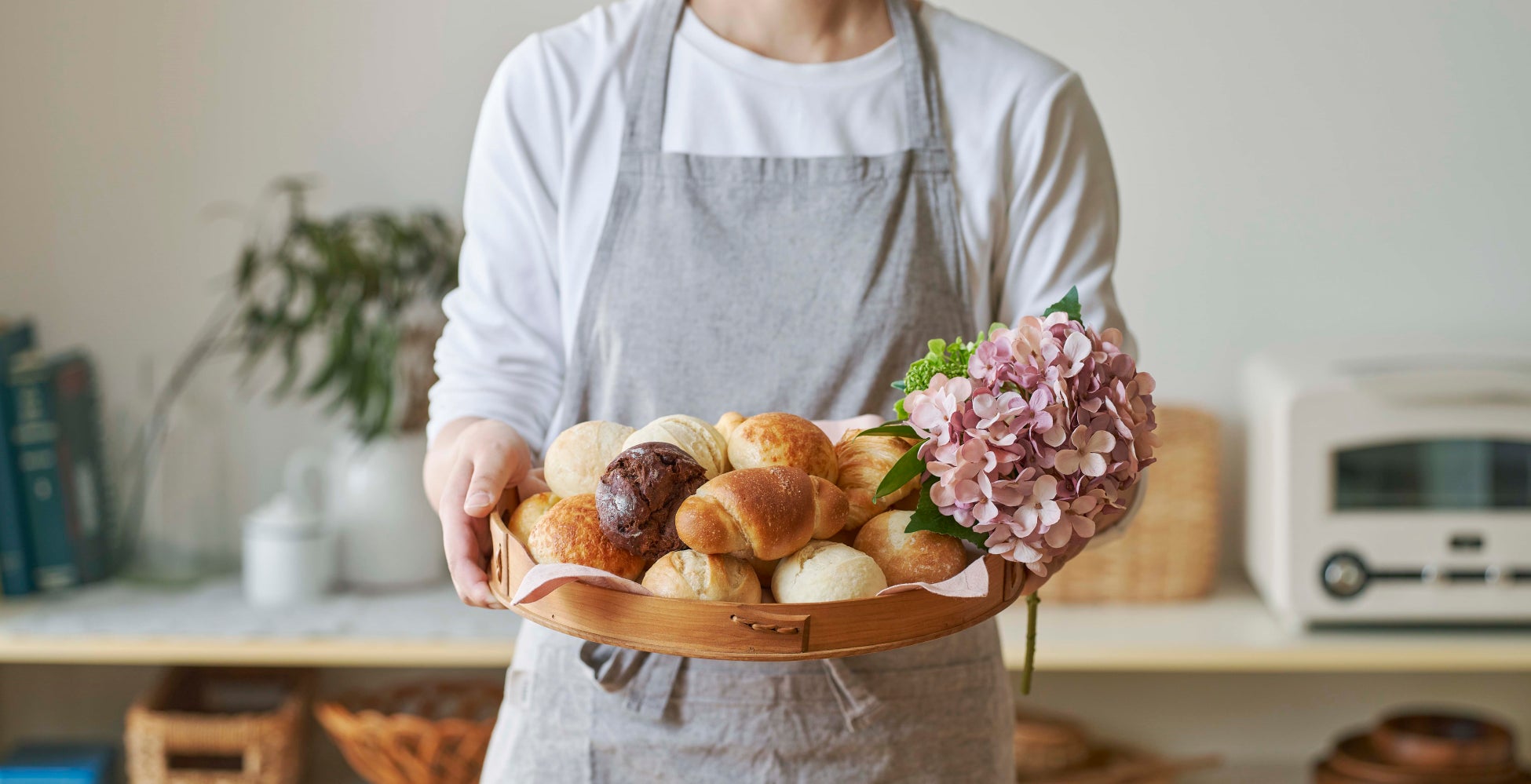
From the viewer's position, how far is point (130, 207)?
1.95 m

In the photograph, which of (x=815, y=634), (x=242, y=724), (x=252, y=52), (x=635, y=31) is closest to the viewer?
(x=815, y=634)

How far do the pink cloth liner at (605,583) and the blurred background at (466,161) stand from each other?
1258 millimetres

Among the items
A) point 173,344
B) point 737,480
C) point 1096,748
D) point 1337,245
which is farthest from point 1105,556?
point 173,344

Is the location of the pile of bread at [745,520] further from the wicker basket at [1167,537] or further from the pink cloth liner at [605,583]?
the wicker basket at [1167,537]

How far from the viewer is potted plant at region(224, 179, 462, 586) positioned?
68.9 inches

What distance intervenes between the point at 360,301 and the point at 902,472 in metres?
1.28

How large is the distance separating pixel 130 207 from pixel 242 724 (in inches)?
31.9

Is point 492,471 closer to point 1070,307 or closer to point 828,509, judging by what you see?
point 828,509

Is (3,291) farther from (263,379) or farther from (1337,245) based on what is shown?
(1337,245)

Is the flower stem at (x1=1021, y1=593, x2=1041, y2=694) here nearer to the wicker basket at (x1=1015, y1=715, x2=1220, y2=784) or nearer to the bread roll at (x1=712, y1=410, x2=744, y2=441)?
the bread roll at (x1=712, y1=410, x2=744, y2=441)

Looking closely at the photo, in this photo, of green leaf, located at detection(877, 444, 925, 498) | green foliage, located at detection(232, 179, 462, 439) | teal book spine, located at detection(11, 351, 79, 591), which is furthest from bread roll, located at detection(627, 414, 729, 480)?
teal book spine, located at detection(11, 351, 79, 591)

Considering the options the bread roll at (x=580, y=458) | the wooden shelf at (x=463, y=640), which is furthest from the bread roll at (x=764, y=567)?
the wooden shelf at (x=463, y=640)

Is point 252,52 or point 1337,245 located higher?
point 252,52

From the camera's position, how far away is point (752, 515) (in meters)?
0.63
